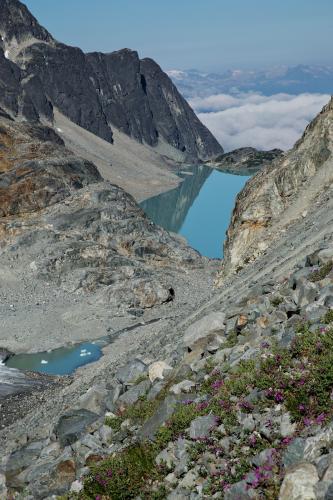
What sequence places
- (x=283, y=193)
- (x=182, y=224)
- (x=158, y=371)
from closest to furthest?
1. (x=158, y=371)
2. (x=283, y=193)
3. (x=182, y=224)

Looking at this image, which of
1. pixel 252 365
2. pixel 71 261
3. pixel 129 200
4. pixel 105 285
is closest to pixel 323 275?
pixel 252 365

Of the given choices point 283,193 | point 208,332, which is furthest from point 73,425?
point 283,193

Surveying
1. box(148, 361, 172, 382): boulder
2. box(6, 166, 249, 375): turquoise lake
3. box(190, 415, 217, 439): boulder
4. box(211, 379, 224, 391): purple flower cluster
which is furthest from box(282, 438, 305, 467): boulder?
box(6, 166, 249, 375): turquoise lake

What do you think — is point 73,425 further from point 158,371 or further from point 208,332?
point 208,332

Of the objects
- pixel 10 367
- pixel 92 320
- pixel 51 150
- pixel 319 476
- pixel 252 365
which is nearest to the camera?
pixel 319 476

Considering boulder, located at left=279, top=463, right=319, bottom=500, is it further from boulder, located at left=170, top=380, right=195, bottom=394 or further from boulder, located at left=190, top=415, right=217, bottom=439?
boulder, located at left=170, top=380, right=195, bottom=394

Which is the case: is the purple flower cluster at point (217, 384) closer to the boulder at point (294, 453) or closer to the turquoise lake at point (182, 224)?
the boulder at point (294, 453)

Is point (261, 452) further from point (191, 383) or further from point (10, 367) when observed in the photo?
point (10, 367)
